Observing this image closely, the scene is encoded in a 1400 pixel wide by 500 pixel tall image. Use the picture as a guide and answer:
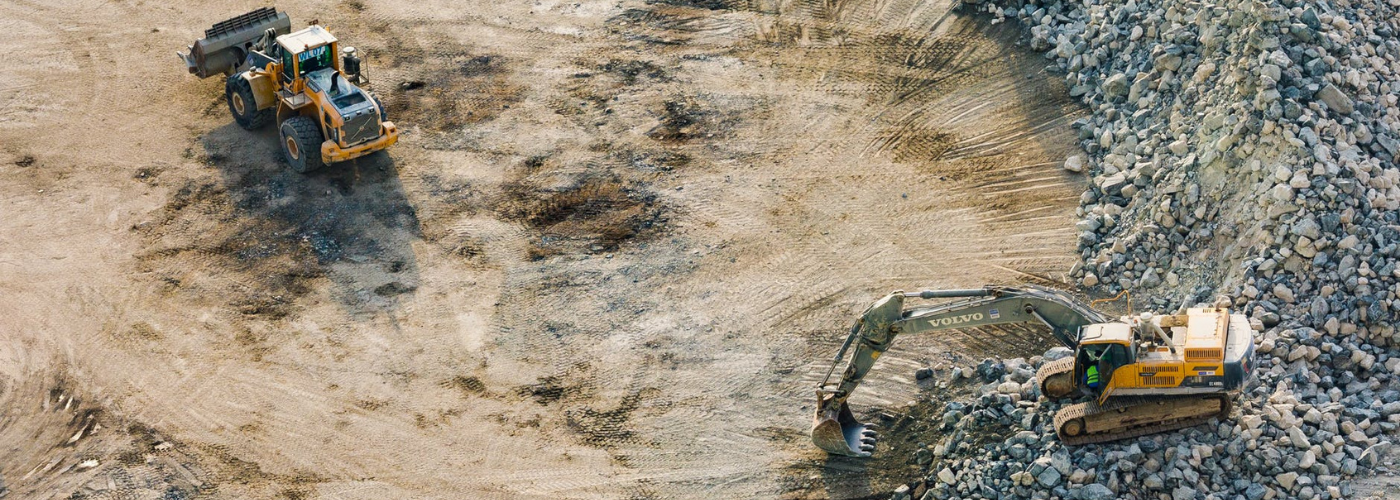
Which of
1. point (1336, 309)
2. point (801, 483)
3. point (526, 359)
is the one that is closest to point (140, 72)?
point (526, 359)

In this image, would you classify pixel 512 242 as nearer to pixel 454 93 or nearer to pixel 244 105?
pixel 454 93

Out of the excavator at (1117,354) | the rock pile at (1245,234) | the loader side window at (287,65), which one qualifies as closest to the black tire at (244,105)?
the loader side window at (287,65)

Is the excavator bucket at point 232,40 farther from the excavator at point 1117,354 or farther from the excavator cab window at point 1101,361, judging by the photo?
the excavator cab window at point 1101,361

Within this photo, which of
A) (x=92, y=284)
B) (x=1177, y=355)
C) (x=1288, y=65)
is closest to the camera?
(x=1177, y=355)

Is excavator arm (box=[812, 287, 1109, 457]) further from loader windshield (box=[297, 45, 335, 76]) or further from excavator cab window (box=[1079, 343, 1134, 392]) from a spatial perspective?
loader windshield (box=[297, 45, 335, 76])

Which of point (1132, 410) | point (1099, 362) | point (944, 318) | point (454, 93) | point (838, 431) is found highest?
point (944, 318)

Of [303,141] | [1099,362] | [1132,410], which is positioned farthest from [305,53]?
[1132,410]

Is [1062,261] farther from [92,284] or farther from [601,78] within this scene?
[92,284]

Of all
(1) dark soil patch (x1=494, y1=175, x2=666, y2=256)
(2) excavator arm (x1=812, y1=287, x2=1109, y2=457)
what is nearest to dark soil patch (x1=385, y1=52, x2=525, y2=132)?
(1) dark soil patch (x1=494, y1=175, x2=666, y2=256)
